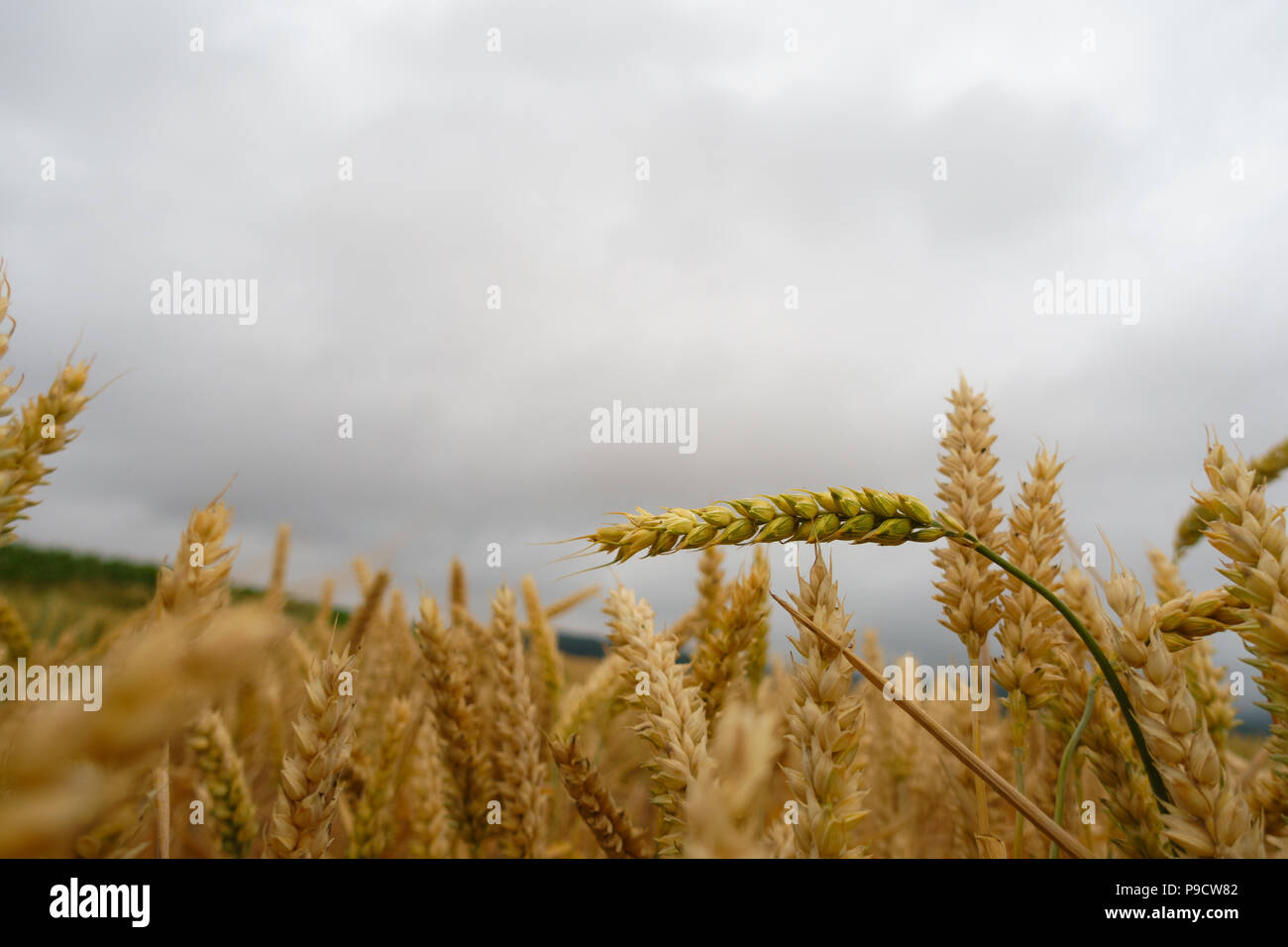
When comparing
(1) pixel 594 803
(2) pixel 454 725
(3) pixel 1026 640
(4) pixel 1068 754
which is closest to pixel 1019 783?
(3) pixel 1026 640

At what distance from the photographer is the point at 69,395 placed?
127cm

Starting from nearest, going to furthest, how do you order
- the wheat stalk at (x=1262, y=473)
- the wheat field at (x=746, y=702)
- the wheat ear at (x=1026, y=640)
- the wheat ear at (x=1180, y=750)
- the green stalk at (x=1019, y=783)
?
1. the wheat field at (x=746, y=702)
2. the wheat ear at (x=1180, y=750)
3. the green stalk at (x=1019, y=783)
4. the wheat ear at (x=1026, y=640)
5. the wheat stalk at (x=1262, y=473)

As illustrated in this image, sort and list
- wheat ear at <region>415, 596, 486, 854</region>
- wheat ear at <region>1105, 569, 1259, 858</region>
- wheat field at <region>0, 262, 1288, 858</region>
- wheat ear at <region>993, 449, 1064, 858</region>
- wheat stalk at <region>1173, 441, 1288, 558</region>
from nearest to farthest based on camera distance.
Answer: wheat field at <region>0, 262, 1288, 858</region> < wheat ear at <region>1105, 569, 1259, 858</region> < wheat ear at <region>993, 449, 1064, 858</region> < wheat ear at <region>415, 596, 486, 854</region> < wheat stalk at <region>1173, 441, 1288, 558</region>

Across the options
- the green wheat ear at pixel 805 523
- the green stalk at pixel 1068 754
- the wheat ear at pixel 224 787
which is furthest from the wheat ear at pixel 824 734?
the wheat ear at pixel 224 787

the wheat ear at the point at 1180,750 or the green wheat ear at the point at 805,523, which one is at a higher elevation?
the green wheat ear at the point at 805,523

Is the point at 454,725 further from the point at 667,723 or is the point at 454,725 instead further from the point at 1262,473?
the point at 1262,473

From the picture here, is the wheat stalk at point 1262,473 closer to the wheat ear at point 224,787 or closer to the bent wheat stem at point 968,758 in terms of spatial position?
the bent wheat stem at point 968,758

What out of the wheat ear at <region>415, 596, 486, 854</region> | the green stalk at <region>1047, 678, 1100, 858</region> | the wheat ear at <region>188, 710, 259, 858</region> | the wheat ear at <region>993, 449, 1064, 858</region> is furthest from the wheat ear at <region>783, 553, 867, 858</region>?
the wheat ear at <region>188, 710, 259, 858</region>

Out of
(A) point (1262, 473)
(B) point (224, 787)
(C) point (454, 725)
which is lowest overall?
(B) point (224, 787)

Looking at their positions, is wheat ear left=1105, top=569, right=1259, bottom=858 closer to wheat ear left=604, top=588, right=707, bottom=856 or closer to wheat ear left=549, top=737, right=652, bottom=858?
wheat ear left=604, top=588, right=707, bottom=856
